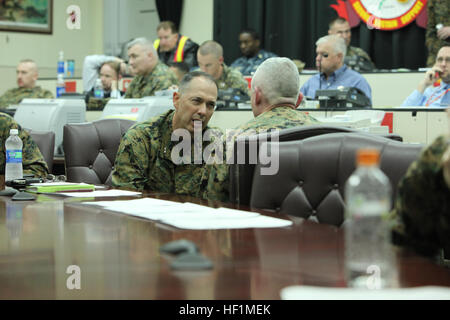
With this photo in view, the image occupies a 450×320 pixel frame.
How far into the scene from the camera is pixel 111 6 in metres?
11.1

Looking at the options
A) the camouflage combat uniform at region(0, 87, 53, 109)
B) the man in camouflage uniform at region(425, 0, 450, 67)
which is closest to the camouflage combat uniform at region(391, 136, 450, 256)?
the man in camouflage uniform at region(425, 0, 450, 67)

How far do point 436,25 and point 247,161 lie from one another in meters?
6.49

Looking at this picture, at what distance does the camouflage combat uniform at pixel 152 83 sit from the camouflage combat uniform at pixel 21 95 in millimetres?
2425

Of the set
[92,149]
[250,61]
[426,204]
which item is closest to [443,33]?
[250,61]

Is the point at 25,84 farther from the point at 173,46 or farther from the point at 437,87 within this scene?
the point at 437,87

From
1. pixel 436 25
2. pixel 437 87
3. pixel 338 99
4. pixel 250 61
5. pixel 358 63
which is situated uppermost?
pixel 436 25

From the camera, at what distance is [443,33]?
25.3 feet

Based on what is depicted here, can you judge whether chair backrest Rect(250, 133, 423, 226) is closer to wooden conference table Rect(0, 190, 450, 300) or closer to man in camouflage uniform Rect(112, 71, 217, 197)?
wooden conference table Rect(0, 190, 450, 300)

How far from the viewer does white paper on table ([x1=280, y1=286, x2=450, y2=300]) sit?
99 centimetres

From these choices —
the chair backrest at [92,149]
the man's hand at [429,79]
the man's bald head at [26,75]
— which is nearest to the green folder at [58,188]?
the chair backrest at [92,149]

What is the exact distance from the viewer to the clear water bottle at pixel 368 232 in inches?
41.3

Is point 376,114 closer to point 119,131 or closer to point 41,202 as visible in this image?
point 119,131

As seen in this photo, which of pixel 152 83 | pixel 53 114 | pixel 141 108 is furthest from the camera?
pixel 152 83
